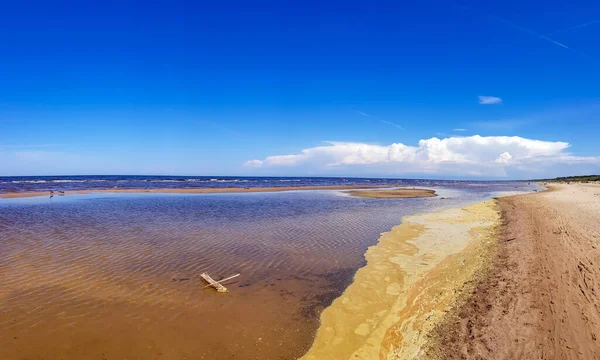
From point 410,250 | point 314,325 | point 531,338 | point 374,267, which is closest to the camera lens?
point 531,338

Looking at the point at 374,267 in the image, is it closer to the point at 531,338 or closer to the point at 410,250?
the point at 410,250

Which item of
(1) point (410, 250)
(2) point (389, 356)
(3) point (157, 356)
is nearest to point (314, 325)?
(2) point (389, 356)

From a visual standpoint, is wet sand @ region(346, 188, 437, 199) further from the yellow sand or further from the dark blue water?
the yellow sand

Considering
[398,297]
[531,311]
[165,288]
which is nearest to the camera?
[531,311]

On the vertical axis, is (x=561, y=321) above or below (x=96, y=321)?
above

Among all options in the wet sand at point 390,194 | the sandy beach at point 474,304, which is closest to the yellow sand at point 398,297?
the sandy beach at point 474,304

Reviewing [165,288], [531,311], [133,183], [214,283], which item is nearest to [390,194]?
[214,283]

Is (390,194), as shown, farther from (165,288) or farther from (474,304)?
(165,288)
